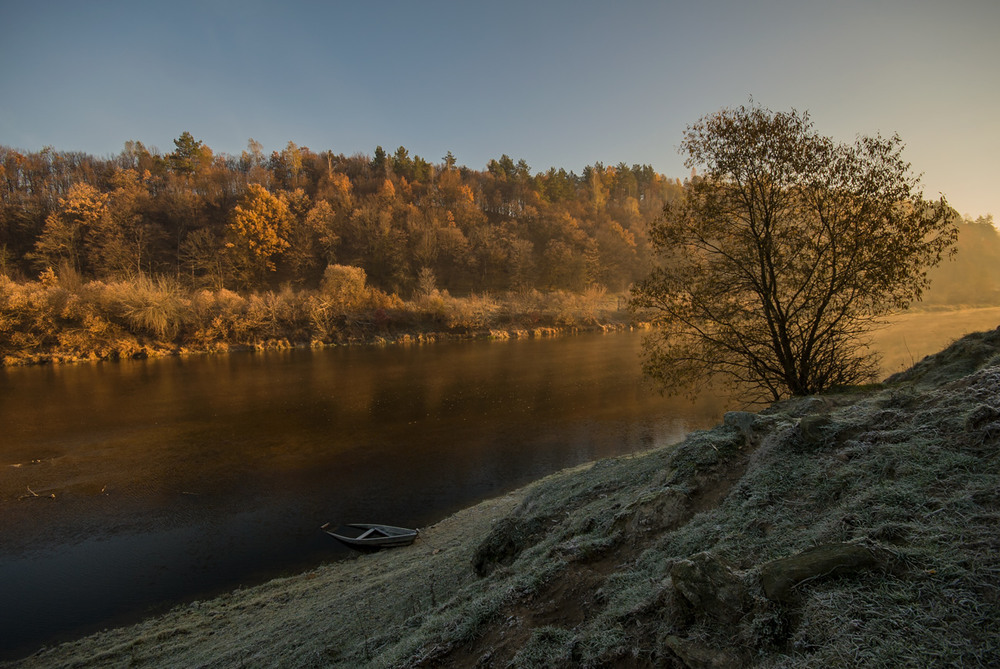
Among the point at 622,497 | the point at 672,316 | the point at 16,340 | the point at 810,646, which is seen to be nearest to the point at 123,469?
the point at 622,497

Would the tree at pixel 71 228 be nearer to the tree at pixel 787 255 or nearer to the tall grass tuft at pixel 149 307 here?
the tall grass tuft at pixel 149 307

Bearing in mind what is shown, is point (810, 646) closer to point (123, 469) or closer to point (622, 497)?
point (622, 497)

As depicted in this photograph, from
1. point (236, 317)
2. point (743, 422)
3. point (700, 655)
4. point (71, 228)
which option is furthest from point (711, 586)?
point (71, 228)

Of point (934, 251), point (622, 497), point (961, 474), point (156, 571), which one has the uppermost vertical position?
point (934, 251)

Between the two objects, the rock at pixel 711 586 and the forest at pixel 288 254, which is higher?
the forest at pixel 288 254

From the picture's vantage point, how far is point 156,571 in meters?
10.2

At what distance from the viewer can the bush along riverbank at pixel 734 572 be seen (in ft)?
8.40

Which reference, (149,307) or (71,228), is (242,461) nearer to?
(149,307)

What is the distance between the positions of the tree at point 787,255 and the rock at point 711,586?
28.5 feet

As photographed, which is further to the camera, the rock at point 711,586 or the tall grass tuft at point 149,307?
the tall grass tuft at point 149,307

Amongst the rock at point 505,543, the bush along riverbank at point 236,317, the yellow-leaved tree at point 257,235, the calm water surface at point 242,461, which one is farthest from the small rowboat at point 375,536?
the yellow-leaved tree at point 257,235

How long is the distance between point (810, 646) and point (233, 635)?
27.1 ft

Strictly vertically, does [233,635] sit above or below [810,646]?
below

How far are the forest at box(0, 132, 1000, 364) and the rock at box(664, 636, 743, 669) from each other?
5370 centimetres
